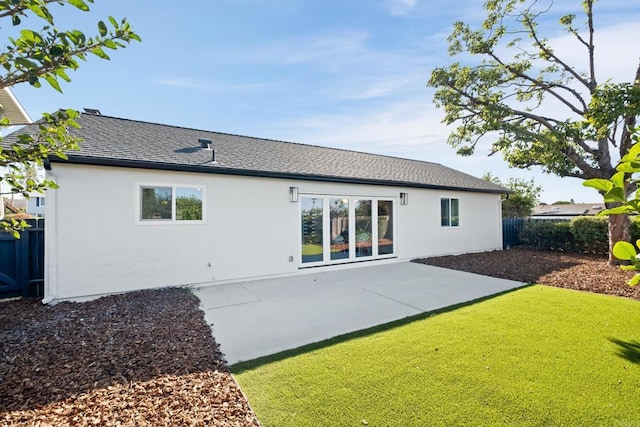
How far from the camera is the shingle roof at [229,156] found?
7.50 m

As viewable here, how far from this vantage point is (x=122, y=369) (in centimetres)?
372

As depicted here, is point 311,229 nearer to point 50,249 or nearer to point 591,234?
point 50,249

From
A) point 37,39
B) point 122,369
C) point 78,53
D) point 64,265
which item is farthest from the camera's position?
point 64,265

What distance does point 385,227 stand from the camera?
37.5 ft

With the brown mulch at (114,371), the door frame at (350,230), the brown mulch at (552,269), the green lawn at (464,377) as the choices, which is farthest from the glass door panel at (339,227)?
the brown mulch at (114,371)

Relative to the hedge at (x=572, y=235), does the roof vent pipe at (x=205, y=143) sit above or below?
above

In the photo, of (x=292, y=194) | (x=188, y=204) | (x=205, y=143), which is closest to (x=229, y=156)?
(x=205, y=143)

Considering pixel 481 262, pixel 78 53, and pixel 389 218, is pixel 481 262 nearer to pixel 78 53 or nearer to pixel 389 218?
pixel 389 218

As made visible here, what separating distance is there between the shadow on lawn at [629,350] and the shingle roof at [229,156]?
7.35m

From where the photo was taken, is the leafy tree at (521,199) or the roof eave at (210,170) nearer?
the roof eave at (210,170)

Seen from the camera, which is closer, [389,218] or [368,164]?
[389,218]

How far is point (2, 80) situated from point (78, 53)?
710 millimetres

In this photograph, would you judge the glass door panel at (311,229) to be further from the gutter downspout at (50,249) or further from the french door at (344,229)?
the gutter downspout at (50,249)

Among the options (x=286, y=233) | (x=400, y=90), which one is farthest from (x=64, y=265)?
(x=400, y=90)
